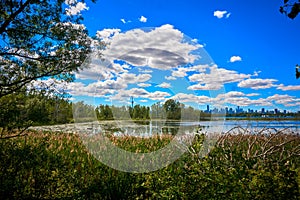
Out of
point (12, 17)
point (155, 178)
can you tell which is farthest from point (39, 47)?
point (155, 178)

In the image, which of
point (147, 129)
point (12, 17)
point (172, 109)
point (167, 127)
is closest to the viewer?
point (172, 109)

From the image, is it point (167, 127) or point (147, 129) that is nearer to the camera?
point (167, 127)

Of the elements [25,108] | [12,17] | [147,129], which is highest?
[12,17]

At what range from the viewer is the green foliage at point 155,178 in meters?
3.29

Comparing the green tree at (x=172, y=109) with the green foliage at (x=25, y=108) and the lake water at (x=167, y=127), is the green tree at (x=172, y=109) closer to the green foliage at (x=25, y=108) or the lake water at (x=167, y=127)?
the lake water at (x=167, y=127)

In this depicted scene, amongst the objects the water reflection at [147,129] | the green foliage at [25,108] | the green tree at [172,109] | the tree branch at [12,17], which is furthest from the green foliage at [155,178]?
the tree branch at [12,17]

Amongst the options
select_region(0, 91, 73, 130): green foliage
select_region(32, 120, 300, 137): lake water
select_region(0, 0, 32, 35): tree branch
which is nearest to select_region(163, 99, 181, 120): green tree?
select_region(32, 120, 300, 137): lake water

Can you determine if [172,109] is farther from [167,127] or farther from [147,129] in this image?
[147,129]

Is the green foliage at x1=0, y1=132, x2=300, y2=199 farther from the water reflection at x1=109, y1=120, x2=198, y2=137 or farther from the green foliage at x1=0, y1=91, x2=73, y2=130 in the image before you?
the water reflection at x1=109, y1=120, x2=198, y2=137

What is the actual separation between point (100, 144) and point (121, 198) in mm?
2415

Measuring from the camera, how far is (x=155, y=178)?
4344 millimetres

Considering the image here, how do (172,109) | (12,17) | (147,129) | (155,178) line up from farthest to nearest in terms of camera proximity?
(147,129) → (12,17) → (172,109) → (155,178)

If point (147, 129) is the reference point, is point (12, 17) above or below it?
above

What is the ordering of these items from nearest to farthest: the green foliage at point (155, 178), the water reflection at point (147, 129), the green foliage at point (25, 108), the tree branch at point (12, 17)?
the green foliage at point (155, 178) → the green foliage at point (25, 108) → the tree branch at point (12, 17) → the water reflection at point (147, 129)
